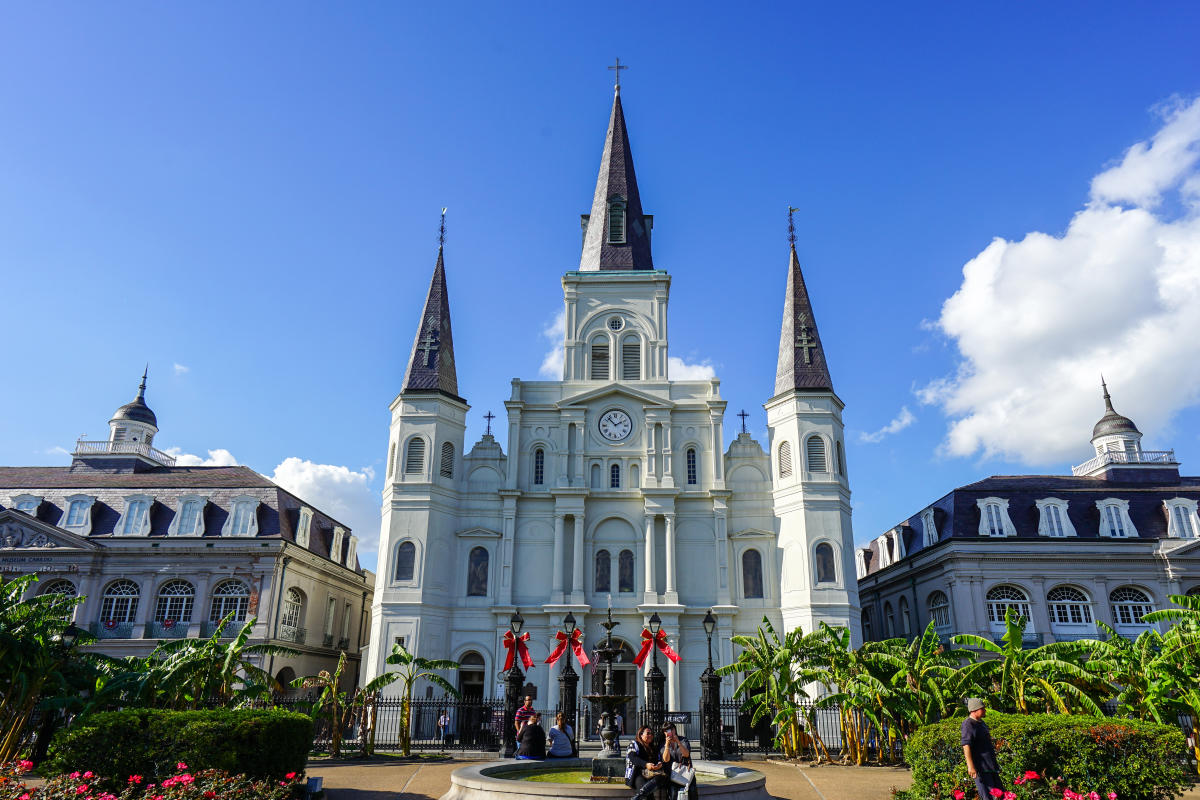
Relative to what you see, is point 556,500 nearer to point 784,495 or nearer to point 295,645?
point 784,495

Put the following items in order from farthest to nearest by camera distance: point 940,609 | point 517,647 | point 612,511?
1. point 940,609
2. point 612,511
3. point 517,647

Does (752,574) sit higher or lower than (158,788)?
higher

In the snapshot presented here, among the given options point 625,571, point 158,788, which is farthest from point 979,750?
point 625,571

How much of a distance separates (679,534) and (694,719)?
774cm

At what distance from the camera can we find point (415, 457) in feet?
119

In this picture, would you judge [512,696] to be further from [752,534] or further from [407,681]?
[752,534]

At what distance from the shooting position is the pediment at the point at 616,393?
37.4m

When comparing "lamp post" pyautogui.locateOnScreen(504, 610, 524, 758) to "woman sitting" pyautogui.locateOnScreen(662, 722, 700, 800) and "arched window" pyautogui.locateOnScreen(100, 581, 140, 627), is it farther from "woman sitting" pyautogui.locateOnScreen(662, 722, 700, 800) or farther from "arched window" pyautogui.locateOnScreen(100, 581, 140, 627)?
"arched window" pyautogui.locateOnScreen(100, 581, 140, 627)

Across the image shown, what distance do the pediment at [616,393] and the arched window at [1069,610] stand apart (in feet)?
61.6

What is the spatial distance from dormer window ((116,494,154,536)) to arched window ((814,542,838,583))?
29.2 meters

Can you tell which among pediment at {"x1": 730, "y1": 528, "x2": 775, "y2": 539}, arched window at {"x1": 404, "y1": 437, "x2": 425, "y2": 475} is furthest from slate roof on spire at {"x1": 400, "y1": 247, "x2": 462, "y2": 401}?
pediment at {"x1": 730, "y1": 528, "x2": 775, "y2": 539}

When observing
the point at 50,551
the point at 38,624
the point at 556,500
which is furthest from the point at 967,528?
the point at 50,551

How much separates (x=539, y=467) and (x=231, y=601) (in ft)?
47.5

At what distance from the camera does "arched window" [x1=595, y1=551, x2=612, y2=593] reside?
117ft
